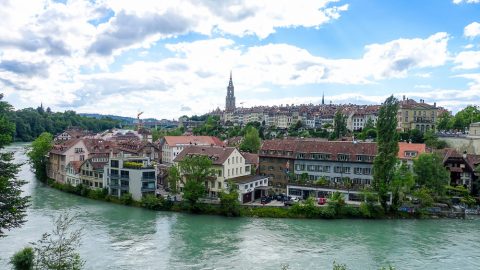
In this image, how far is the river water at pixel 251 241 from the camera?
71.9 ft

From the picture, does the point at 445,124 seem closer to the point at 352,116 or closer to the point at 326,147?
the point at 352,116

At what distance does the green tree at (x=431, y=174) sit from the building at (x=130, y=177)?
21425 mm

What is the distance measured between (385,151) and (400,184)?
2.66 meters

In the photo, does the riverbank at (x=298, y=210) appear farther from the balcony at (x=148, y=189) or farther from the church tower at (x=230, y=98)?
the church tower at (x=230, y=98)

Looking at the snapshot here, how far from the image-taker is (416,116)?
69.9m

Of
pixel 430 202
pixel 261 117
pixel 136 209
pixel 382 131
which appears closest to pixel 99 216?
pixel 136 209

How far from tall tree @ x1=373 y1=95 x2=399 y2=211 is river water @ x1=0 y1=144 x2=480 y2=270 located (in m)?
2.79

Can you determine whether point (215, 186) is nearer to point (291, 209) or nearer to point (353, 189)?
point (291, 209)

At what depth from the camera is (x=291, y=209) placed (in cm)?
3172

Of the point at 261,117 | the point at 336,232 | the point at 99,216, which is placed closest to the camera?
the point at 336,232

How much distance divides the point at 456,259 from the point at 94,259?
18.4 m

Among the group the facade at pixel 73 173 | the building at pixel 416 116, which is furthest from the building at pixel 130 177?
the building at pixel 416 116

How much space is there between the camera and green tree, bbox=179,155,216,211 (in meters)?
32.2

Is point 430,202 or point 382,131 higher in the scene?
point 382,131
